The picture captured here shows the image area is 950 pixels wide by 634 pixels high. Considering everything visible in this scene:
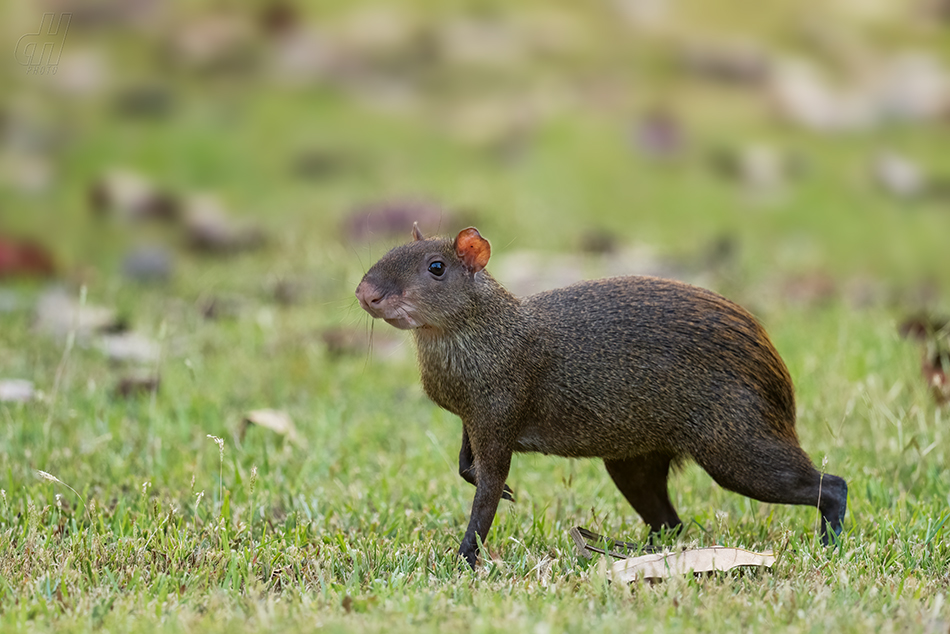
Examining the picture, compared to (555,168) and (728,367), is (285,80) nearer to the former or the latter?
(555,168)

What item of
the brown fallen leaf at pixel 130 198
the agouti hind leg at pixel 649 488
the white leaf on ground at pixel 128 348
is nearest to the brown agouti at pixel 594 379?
the agouti hind leg at pixel 649 488

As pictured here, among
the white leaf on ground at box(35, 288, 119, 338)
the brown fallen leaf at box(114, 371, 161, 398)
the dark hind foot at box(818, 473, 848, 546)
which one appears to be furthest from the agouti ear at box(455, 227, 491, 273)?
the white leaf on ground at box(35, 288, 119, 338)

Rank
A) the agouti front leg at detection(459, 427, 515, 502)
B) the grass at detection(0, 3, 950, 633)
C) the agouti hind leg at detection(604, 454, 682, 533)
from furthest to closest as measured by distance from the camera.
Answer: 1. the agouti hind leg at detection(604, 454, 682, 533)
2. the agouti front leg at detection(459, 427, 515, 502)
3. the grass at detection(0, 3, 950, 633)

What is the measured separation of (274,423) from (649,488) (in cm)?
171

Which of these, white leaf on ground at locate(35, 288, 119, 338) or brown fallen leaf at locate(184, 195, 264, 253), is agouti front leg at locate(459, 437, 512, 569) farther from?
brown fallen leaf at locate(184, 195, 264, 253)

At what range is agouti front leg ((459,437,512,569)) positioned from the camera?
10.6 feet

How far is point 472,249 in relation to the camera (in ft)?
11.0

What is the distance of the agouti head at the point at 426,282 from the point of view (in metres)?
3.23

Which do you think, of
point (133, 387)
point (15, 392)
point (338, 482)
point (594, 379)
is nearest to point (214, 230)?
point (133, 387)

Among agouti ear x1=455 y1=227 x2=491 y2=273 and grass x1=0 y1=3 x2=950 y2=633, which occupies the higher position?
agouti ear x1=455 y1=227 x2=491 y2=273

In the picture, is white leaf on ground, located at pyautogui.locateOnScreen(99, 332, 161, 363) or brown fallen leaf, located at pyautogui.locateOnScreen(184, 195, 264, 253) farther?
brown fallen leaf, located at pyautogui.locateOnScreen(184, 195, 264, 253)

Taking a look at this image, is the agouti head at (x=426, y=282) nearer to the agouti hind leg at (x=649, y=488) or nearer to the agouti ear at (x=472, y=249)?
the agouti ear at (x=472, y=249)

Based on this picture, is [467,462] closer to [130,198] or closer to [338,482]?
[338,482]

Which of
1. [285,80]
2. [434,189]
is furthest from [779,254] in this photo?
[285,80]
